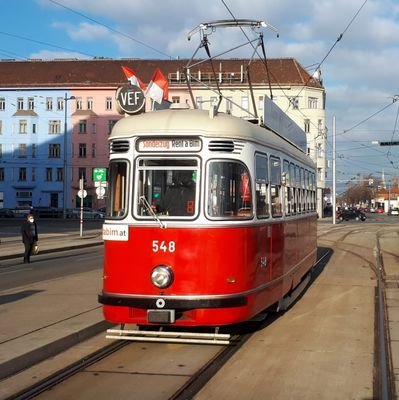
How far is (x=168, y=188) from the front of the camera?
717 centimetres

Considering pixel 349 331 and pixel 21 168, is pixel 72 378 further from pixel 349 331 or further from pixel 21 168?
pixel 21 168

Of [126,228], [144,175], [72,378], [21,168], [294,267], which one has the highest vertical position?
[21,168]

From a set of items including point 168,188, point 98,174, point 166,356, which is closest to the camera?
point 166,356

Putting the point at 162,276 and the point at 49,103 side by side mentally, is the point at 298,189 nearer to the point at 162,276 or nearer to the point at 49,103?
the point at 162,276

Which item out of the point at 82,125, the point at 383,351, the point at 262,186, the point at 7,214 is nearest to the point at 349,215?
the point at 82,125

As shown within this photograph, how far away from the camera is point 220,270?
7.02 meters

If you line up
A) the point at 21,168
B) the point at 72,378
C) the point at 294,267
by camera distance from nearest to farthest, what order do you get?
the point at 72,378 → the point at 294,267 → the point at 21,168

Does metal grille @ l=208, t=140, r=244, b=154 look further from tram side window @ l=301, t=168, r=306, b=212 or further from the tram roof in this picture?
tram side window @ l=301, t=168, r=306, b=212

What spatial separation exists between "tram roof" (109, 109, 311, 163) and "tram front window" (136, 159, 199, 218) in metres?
0.35

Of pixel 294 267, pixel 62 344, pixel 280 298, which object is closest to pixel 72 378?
pixel 62 344

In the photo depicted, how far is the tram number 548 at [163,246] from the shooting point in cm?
702

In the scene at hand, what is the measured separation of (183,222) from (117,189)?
968 mm

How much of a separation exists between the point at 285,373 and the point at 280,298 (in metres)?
2.86

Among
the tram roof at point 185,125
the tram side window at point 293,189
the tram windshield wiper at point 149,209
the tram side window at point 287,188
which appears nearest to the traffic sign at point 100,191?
the tram side window at point 293,189
